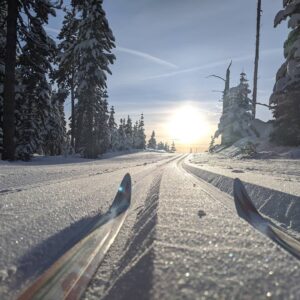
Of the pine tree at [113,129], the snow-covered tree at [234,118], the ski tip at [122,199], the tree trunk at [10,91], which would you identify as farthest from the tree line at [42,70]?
the pine tree at [113,129]

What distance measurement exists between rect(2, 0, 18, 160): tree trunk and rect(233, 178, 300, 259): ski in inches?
425

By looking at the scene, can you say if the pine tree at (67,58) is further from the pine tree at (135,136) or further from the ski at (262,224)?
the pine tree at (135,136)

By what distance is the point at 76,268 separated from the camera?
2.02 m

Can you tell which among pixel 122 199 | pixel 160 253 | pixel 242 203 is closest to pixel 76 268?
pixel 160 253

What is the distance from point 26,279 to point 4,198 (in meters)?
2.39

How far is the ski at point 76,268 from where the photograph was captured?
169 cm

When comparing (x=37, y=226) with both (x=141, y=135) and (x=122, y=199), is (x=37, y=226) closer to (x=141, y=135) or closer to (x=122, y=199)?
(x=122, y=199)

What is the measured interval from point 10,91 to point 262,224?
12.3 m

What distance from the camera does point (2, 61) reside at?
1625 cm

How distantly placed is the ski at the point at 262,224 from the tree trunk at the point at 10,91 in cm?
1079

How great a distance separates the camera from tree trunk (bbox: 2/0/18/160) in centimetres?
1333

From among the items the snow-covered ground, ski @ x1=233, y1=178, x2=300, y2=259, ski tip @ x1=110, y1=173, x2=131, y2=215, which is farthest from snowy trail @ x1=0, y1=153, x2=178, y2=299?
ski @ x1=233, y1=178, x2=300, y2=259

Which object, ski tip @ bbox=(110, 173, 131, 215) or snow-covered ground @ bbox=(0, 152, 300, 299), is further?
ski tip @ bbox=(110, 173, 131, 215)

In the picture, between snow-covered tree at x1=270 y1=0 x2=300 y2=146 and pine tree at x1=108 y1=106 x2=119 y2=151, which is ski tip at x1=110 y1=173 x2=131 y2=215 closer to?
snow-covered tree at x1=270 y1=0 x2=300 y2=146
